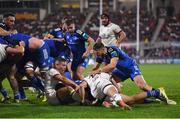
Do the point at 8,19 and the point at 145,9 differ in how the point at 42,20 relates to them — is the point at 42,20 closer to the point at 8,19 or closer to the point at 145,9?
the point at 145,9

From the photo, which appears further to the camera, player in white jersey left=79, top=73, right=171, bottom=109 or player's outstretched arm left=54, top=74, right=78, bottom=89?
player's outstretched arm left=54, top=74, right=78, bottom=89

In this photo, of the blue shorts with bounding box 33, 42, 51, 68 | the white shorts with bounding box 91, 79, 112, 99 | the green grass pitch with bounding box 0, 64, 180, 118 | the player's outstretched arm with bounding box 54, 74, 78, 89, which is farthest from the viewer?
the blue shorts with bounding box 33, 42, 51, 68

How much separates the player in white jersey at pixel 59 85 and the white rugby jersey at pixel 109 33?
5015mm

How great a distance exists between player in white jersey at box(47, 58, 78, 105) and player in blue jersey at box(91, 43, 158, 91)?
613 mm

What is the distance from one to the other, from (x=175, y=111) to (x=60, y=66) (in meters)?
2.63

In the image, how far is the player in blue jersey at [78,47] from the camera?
50.3 feet

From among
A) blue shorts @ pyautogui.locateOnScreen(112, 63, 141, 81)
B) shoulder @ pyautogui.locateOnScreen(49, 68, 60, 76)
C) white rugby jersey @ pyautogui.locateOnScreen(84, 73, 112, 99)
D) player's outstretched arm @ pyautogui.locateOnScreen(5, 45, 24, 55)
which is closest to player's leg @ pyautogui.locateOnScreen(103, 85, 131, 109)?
white rugby jersey @ pyautogui.locateOnScreen(84, 73, 112, 99)

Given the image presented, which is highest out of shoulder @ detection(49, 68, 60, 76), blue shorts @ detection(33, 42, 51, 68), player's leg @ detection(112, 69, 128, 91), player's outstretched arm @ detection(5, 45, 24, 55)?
player's outstretched arm @ detection(5, 45, 24, 55)

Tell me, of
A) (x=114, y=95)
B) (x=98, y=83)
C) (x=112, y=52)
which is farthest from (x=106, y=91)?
(x=112, y=52)

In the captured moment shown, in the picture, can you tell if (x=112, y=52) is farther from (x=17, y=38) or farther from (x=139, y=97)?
(x=17, y=38)

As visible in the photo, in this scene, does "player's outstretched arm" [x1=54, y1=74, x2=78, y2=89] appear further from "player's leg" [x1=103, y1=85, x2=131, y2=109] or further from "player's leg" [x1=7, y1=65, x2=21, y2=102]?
"player's leg" [x1=7, y1=65, x2=21, y2=102]

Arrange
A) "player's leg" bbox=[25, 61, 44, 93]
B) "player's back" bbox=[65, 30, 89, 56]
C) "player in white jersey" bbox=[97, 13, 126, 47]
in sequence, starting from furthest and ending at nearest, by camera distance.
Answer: "player in white jersey" bbox=[97, 13, 126, 47]
"player's back" bbox=[65, 30, 89, 56]
"player's leg" bbox=[25, 61, 44, 93]

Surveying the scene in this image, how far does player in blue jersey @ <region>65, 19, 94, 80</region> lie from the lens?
1534 cm

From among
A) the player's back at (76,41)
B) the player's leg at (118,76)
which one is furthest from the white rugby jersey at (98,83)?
the player's back at (76,41)
